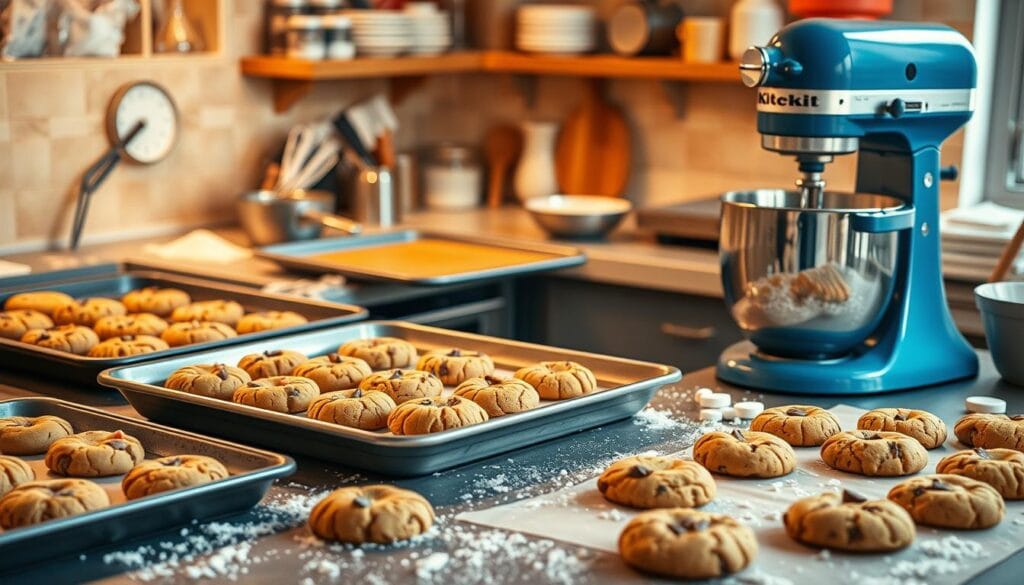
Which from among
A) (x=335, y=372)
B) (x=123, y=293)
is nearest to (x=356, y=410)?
(x=335, y=372)

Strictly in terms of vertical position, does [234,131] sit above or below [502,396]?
above

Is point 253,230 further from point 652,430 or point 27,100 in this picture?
point 652,430

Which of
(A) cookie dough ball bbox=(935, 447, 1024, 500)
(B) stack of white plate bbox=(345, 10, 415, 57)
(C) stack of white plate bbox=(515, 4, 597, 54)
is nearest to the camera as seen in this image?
(A) cookie dough ball bbox=(935, 447, 1024, 500)

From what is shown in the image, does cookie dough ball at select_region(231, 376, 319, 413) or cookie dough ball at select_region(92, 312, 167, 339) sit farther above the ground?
cookie dough ball at select_region(231, 376, 319, 413)

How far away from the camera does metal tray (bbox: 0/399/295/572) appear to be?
1.21 m

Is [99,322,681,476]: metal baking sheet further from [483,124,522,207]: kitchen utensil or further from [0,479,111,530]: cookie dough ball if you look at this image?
[483,124,522,207]: kitchen utensil

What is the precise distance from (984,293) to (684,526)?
920 millimetres

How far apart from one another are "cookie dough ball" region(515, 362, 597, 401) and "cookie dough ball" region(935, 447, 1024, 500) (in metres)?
0.42

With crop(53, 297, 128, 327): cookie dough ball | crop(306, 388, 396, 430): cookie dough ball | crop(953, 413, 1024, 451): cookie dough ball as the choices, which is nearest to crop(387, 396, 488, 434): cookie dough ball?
crop(306, 388, 396, 430): cookie dough ball

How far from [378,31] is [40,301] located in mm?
1453

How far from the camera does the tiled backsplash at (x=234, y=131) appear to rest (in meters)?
3.08

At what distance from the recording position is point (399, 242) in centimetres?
325

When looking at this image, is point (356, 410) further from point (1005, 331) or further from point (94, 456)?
point (1005, 331)

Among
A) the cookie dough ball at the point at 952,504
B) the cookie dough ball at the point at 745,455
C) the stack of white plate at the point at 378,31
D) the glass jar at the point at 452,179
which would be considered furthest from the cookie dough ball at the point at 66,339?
the glass jar at the point at 452,179
